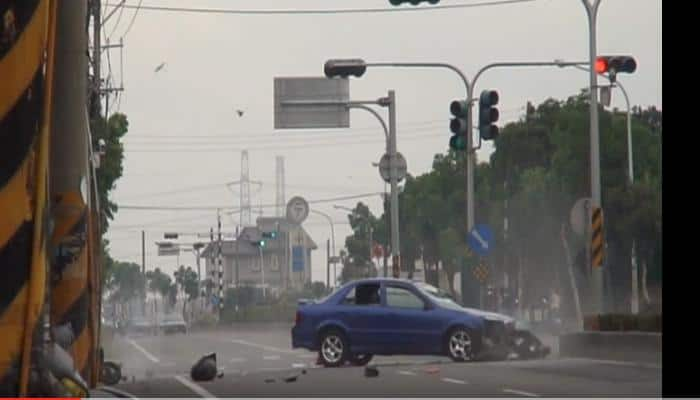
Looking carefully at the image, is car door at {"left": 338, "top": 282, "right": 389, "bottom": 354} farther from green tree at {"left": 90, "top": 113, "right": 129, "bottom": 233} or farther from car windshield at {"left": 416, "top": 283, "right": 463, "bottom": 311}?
green tree at {"left": 90, "top": 113, "right": 129, "bottom": 233}

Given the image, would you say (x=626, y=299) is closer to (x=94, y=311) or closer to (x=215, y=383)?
(x=215, y=383)

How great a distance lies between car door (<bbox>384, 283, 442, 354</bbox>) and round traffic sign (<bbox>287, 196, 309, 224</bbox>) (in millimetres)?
29582

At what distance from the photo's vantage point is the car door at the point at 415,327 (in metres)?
28.6

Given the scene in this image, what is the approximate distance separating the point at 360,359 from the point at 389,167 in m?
14.5

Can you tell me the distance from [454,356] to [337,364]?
221 cm

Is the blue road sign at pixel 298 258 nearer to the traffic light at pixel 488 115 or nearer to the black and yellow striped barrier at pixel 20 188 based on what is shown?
the traffic light at pixel 488 115

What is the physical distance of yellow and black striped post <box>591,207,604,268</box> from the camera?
32.2 m

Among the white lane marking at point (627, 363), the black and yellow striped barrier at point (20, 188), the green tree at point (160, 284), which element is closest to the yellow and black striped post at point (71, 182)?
the black and yellow striped barrier at point (20, 188)

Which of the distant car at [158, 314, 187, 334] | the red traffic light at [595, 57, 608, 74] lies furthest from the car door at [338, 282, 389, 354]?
the distant car at [158, 314, 187, 334]

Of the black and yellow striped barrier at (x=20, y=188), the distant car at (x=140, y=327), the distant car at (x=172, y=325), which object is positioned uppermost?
the black and yellow striped barrier at (x=20, y=188)

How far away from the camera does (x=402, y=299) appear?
2903 cm

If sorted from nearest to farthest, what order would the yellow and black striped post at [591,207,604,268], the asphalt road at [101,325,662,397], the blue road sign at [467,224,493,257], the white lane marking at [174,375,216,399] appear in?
the white lane marking at [174,375,216,399]
the asphalt road at [101,325,662,397]
the yellow and black striped post at [591,207,604,268]
the blue road sign at [467,224,493,257]

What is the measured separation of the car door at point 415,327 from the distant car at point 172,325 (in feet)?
170
